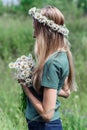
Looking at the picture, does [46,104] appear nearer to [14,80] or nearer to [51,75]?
[51,75]

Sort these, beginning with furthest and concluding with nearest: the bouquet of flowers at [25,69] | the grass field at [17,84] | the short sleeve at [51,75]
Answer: the grass field at [17,84]
the bouquet of flowers at [25,69]
the short sleeve at [51,75]

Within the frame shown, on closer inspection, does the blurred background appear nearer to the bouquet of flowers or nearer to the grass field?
the grass field

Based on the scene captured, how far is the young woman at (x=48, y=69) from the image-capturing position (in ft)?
11.6

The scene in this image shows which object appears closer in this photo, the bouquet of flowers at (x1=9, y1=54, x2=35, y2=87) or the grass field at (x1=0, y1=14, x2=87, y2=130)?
the bouquet of flowers at (x1=9, y1=54, x2=35, y2=87)

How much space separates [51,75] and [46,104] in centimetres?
20

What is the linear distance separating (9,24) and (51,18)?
31.4 feet

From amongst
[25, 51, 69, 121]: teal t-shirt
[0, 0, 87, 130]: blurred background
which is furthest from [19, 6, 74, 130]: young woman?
[0, 0, 87, 130]: blurred background

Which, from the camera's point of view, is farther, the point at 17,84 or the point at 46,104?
the point at 17,84

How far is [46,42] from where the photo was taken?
3.63m

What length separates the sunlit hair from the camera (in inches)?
142

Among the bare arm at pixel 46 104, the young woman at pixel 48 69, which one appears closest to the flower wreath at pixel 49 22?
the young woman at pixel 48 69

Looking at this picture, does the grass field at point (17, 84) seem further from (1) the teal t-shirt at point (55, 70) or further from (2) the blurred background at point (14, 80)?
(1) the teal t-shirt at point (55, 70)

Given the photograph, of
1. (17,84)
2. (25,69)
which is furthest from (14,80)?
(25,69)

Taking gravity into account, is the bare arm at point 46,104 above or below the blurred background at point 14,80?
above
